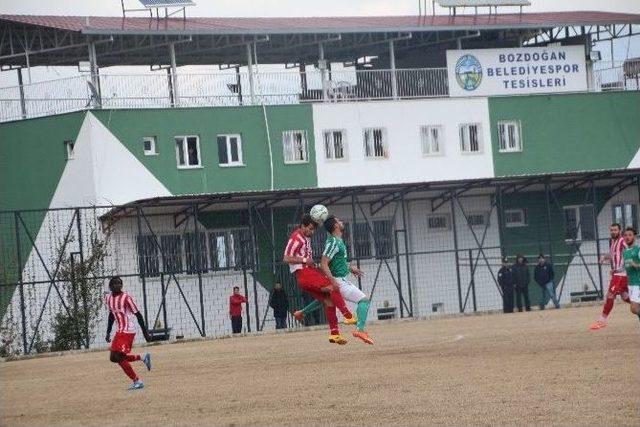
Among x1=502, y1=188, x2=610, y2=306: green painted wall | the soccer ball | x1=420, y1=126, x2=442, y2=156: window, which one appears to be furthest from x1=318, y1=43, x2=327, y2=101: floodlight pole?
the soccer ball

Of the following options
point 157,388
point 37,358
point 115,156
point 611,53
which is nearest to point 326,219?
point 157,388

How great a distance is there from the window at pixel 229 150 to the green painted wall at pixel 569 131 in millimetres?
10596

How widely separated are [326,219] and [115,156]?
32512mm

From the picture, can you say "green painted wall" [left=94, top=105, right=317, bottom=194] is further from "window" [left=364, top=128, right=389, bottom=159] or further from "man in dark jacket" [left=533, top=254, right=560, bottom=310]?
"man in dark jacket" [left=533, top=254, right=560, bottom=310]

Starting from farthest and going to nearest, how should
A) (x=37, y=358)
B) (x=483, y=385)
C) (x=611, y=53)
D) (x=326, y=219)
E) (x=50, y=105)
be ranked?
(x=611, y=53) < (x=50, y=105) < (x=37, y=358) < (x=326, y=219) < (x=483, y=385)

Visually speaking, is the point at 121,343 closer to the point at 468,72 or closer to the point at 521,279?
the point at 521,279

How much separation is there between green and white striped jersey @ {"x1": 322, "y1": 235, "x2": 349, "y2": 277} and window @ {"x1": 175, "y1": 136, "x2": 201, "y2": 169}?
3323cm

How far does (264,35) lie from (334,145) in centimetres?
487

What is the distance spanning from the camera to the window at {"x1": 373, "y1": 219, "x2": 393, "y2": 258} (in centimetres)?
5388

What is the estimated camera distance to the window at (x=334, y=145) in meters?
60.3

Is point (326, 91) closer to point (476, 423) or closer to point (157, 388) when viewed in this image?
point (157, 388)

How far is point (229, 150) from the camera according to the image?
191 ft

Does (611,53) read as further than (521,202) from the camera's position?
Yes

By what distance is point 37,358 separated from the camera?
126ft
